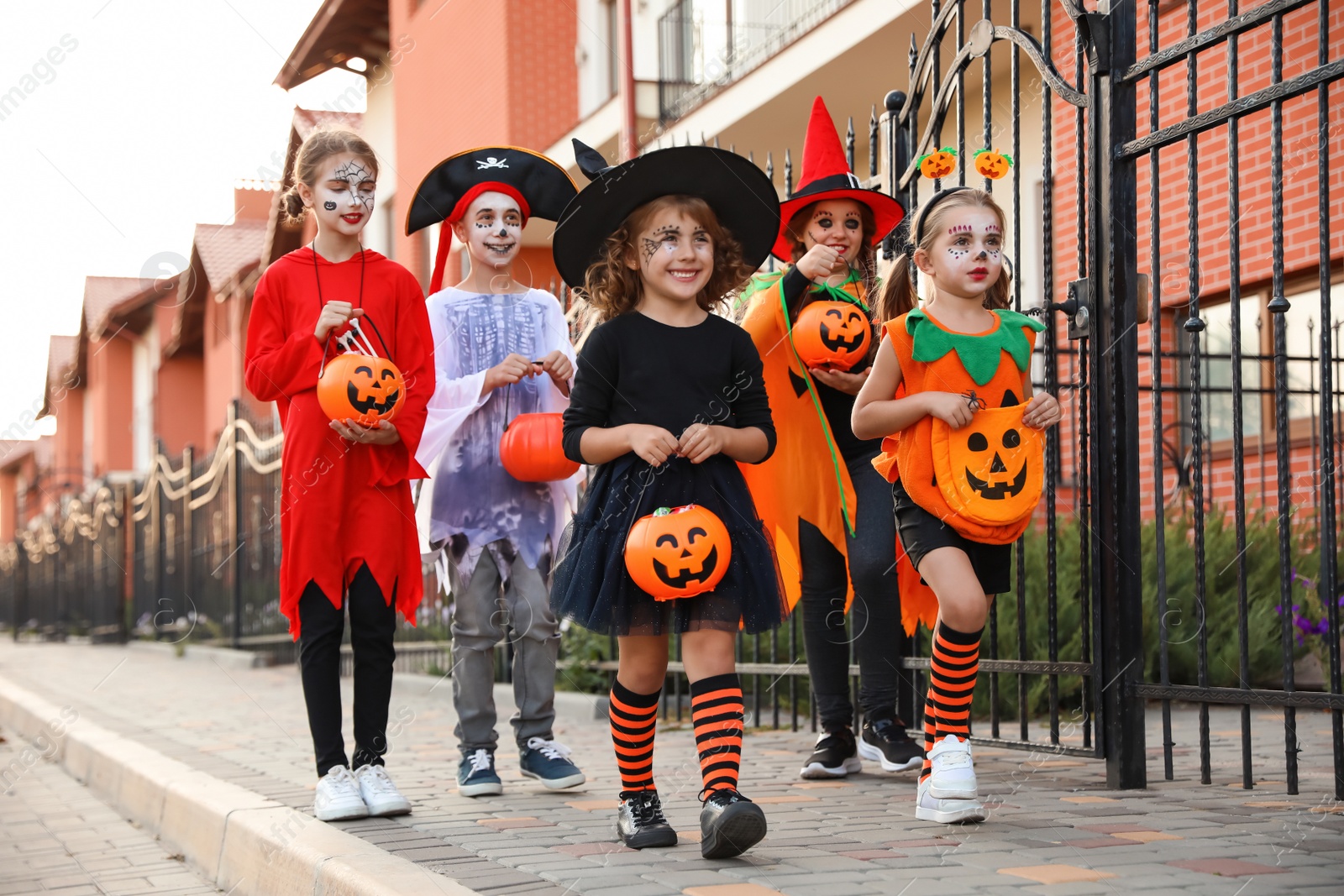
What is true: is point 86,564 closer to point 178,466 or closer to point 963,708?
point 178,466

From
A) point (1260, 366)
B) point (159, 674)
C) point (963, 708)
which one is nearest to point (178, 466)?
point (159, 674)

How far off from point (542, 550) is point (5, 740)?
530cm

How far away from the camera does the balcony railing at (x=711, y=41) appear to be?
14.1 metres

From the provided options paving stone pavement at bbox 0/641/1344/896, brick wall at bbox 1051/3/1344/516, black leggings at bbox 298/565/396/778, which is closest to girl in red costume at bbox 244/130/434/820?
black leggings at bbox 298/565/396/778

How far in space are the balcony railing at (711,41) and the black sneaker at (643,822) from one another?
10.8 metres

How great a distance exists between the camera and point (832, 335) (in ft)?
13.9

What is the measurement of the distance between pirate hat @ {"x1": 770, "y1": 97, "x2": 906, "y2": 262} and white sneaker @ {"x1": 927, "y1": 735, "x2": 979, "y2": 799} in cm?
165

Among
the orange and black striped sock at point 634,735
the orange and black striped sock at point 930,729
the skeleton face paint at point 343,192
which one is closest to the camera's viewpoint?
the orange and black striped sock at point 634,735

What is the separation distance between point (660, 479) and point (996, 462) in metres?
0.90

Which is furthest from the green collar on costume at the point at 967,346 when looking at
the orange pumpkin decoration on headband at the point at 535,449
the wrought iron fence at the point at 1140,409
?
the orange pumpkin decoration on headband at the point at 535,449

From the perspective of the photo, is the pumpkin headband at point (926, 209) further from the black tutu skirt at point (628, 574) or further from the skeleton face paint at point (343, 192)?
the skeleton face paint at point (343, 192)

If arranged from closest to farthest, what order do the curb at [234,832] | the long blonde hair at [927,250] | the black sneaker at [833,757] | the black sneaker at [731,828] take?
the black sneaker at [731,828], the curb at [234,832], the long blonde hair at [927,250], the black sneaker at [833,757]

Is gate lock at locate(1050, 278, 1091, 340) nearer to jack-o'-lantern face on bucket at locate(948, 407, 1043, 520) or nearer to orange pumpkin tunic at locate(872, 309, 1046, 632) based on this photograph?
orange pumpkin tunic at locate(872, 309, 1046, 632)

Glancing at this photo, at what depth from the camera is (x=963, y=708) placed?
3633 millimetres
